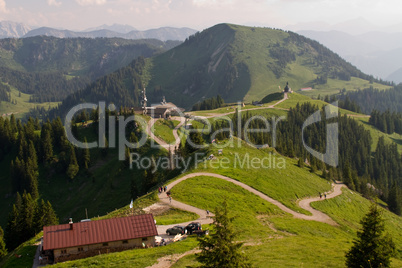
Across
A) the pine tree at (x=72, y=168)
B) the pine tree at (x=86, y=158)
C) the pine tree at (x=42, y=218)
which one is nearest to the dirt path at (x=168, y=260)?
the pine tree at (x=42, y=218)

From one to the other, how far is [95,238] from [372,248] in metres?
29.7

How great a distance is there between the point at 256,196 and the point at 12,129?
118228 millimetres

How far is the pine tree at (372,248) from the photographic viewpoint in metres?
30.9

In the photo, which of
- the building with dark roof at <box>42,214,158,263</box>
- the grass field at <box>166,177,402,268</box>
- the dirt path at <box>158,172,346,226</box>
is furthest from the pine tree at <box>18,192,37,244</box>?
the grass field at <box>166,177,402,268</box>

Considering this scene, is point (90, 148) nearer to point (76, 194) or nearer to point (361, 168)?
point (76, 194)

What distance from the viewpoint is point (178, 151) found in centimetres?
9675

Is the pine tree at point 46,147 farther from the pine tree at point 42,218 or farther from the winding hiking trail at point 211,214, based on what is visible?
the winding hiking trail at point 211,214

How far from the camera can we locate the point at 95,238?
40.2 metres

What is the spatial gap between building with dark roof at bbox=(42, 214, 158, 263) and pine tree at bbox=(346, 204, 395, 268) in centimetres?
2218

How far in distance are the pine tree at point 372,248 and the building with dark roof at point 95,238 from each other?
72.8 ft

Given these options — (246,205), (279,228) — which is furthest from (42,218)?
(279,228)

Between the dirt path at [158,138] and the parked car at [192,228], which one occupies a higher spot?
the dirt path at [158,138]

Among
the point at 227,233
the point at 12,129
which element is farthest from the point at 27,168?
the point at 227,233

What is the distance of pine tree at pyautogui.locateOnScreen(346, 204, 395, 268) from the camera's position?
30938 mm
